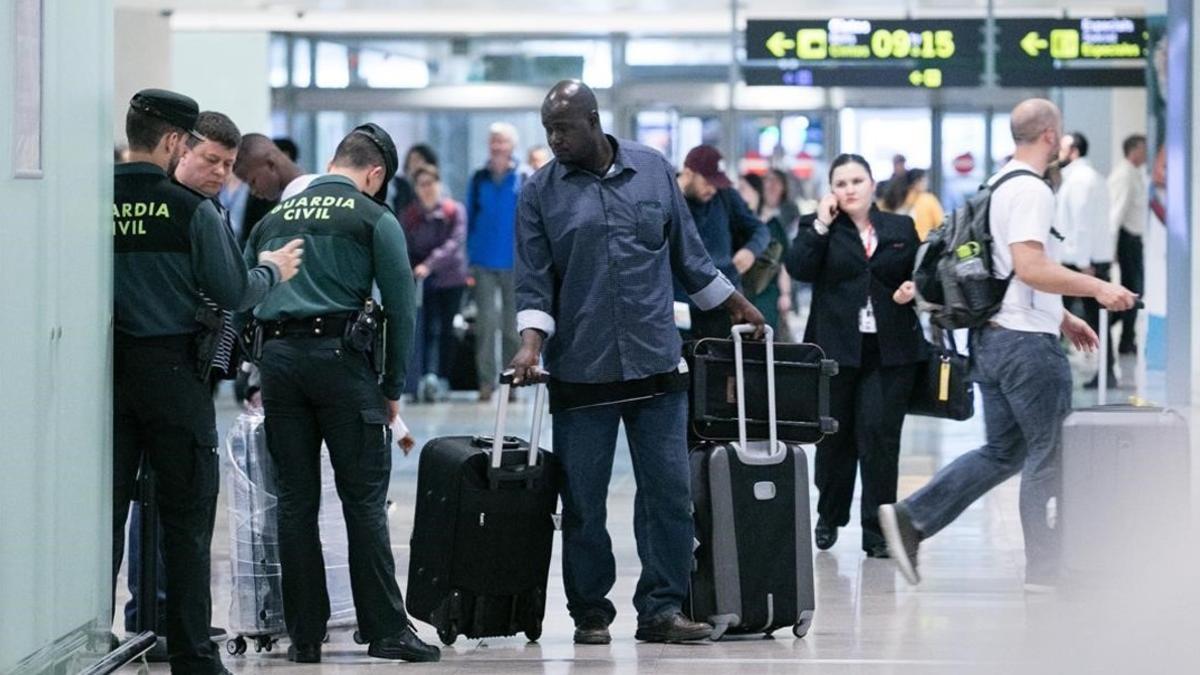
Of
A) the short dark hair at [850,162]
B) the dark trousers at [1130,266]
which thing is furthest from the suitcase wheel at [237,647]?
the dark trousers at [1130,266]

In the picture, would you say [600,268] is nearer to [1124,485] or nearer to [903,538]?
[903,538]

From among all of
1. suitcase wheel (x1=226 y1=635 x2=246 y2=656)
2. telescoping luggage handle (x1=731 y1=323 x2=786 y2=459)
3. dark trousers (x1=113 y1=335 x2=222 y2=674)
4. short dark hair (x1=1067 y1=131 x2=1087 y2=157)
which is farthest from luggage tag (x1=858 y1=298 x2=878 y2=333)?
short dark hair (x1=1067 y1=131 x2=1087 y2=157)

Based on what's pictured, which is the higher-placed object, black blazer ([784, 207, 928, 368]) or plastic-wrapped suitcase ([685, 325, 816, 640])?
black blazer ([784, 207, 928, 368])

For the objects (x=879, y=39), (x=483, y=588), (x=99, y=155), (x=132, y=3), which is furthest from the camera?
(x=132, y=3)

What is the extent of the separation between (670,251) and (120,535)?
6.24ft

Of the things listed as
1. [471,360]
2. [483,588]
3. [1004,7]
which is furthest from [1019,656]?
[1004,7]

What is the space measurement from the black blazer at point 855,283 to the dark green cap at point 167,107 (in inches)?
132

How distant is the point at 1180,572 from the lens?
6.79 metres

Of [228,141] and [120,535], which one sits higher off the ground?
[228,141]

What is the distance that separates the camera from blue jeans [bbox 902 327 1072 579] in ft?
23.9

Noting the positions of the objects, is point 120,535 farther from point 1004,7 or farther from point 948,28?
point 1004,7

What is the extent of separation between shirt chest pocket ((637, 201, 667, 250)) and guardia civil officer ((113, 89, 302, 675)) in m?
1.19

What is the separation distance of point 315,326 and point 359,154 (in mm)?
578

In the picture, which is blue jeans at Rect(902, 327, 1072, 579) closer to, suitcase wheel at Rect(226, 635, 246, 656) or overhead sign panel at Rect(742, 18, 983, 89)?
suitcase wheel at Rect(226, 635, 246, 656)
